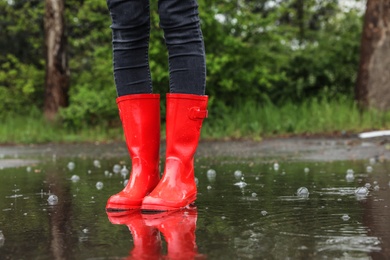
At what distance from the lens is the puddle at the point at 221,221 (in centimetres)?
212

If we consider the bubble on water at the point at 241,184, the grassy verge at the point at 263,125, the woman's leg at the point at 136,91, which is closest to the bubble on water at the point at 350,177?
the bubble on water at the point at 241,184

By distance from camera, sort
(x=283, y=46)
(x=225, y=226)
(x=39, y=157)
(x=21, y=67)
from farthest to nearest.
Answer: (x=21, y=67) < (x=283, y=46) < (x=39, y=157) < (x=225, y=226)

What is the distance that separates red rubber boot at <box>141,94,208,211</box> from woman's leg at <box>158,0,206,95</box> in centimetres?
5

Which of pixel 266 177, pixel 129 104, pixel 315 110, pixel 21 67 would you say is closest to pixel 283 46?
pixel 315 110

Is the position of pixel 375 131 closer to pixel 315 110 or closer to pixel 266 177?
pixel 315 110

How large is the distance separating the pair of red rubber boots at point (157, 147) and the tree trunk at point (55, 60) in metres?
9.59

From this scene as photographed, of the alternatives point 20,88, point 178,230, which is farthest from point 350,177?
point 20,88

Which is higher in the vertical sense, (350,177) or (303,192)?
(303,192)

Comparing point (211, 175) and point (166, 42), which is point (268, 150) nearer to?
point (211, 175)

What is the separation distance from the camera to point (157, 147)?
11.1ft

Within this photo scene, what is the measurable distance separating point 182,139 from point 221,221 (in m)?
0.70

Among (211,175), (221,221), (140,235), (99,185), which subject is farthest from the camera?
(211,175)

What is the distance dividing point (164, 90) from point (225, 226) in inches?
324

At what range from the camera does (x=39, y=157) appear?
7652 mm
